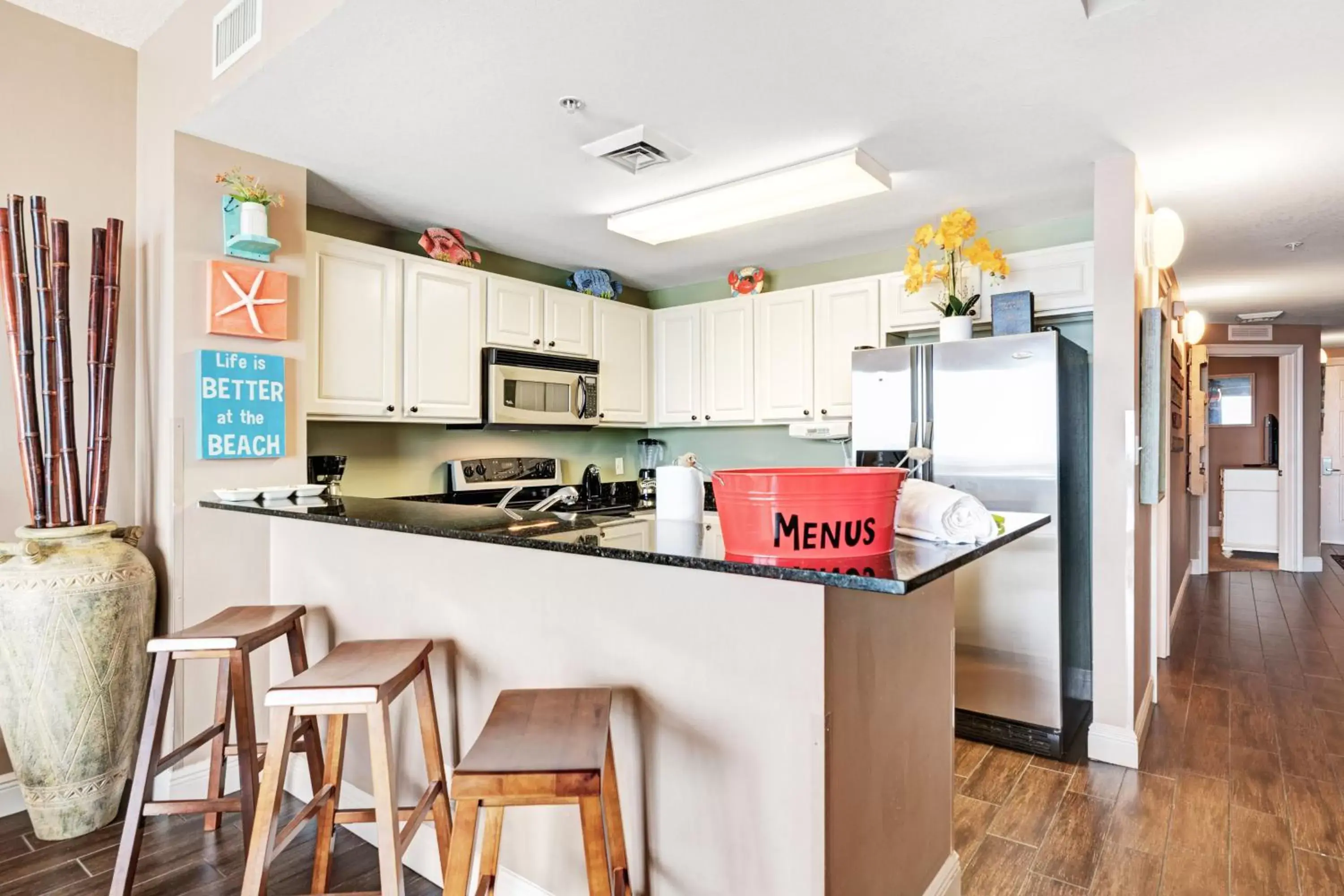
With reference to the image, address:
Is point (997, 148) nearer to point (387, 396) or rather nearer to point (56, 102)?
point (387, 396)

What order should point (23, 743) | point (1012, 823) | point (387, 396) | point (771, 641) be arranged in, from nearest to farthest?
1. point (771, 641)
2. point (23, 743)
3. point (1012, 823)
4. point (387, 396)

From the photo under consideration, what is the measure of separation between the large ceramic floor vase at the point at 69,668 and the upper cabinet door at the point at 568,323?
221 cm

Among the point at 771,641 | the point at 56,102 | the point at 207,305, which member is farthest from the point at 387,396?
the point at 771,641

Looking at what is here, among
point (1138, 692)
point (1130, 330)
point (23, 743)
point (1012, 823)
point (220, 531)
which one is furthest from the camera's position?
point (1138, 692)

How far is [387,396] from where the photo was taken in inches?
128

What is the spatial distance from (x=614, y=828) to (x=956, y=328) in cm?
256

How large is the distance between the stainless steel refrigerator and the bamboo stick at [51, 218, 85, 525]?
3.04 meters

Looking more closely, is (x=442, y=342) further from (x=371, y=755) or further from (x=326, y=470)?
(x=371, y=755)

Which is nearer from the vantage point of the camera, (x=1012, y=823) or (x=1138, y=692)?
(x=1012, y=823)

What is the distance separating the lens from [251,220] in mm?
2486

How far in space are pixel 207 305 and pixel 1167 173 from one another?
11.8ft

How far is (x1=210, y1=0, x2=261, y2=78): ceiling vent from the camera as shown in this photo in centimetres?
208

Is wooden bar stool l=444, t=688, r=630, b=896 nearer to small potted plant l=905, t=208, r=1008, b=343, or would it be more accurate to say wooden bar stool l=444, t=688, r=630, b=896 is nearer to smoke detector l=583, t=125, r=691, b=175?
smoke detector l=583, t=125, r=691, b=175

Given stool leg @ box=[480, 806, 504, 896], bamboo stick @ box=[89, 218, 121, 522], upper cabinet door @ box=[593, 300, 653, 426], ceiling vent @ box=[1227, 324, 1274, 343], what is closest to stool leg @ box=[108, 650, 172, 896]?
bamboo stick @ box=[89, 218, 121, 522]
